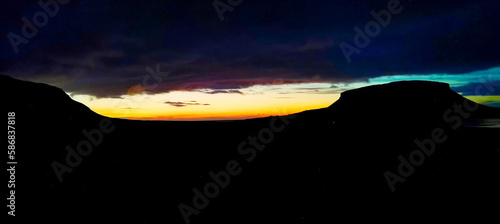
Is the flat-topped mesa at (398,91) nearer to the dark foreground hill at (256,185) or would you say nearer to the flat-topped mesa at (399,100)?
the flat-topped mesa at (399,100)

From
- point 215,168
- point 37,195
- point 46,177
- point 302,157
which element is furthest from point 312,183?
point 46,177

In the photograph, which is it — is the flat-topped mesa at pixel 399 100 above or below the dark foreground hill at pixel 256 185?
above

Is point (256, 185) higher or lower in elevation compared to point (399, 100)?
lower

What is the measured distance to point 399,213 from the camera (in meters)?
11.9

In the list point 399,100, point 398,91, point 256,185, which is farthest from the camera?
point 398,91

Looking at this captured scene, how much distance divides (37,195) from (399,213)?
15.0 metres

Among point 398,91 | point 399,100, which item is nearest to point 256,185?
point 399,100

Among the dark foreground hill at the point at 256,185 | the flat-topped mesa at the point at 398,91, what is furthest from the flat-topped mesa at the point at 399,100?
the dark foreground hill at the point at 256,185

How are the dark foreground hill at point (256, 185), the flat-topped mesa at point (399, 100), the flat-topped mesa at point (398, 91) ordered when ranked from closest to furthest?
the dark foreground hill at point (256, 185) → the flat-topped mesa at point (399, 100) → the flat-topped mesa at point (398, 91)

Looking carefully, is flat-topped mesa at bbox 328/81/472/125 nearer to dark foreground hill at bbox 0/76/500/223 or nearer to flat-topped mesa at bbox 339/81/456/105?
→ flat-topped mesa at bbox 339/81/456/105

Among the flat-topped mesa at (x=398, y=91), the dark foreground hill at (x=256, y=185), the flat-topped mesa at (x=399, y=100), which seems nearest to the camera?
the dark foreground hill at (x=256, y=185)

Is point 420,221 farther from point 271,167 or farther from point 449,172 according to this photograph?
point 271,167

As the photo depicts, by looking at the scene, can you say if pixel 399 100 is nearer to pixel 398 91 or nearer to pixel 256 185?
pixel 398 91

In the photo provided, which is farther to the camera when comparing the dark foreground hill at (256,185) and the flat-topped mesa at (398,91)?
the flat-topped mesa at (398,91)
